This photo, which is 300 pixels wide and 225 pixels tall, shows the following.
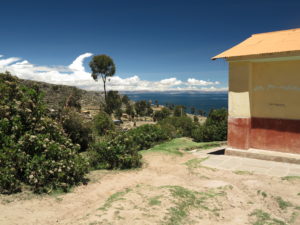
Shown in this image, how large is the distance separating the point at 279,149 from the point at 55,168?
6878 mm

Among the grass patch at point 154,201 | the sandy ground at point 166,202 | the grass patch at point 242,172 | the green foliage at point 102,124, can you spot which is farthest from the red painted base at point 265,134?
the green foliage at point 102,124

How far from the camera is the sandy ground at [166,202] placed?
3867 mm

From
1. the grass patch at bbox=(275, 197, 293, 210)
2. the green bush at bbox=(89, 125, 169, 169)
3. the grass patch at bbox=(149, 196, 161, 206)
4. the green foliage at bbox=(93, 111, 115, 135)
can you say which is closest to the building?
the grass patch at bbox=(275, 197, 293, 210)

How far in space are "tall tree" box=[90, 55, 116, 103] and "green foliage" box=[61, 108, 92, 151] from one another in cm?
2448

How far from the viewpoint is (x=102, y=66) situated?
37.6 m

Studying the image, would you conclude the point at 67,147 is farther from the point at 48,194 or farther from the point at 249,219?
the point at 249,219

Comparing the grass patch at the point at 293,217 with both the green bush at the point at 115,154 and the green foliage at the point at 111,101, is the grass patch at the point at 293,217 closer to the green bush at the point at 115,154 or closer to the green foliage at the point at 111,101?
the green bush at the point at 115,154

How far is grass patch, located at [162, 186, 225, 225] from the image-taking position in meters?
3.88

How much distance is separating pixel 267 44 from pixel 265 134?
302 cm

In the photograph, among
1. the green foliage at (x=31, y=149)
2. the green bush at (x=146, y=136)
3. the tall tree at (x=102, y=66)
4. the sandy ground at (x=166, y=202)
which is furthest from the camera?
the tall tree at (x=102, y=66)

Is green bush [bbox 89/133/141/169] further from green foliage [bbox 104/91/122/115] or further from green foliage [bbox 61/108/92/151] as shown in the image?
green foliage [bbox 104/91/122/115]

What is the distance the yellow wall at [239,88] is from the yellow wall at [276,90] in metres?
0.32

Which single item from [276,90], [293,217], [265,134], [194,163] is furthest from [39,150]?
[276,90]

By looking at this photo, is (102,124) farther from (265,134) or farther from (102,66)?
(102,66)
